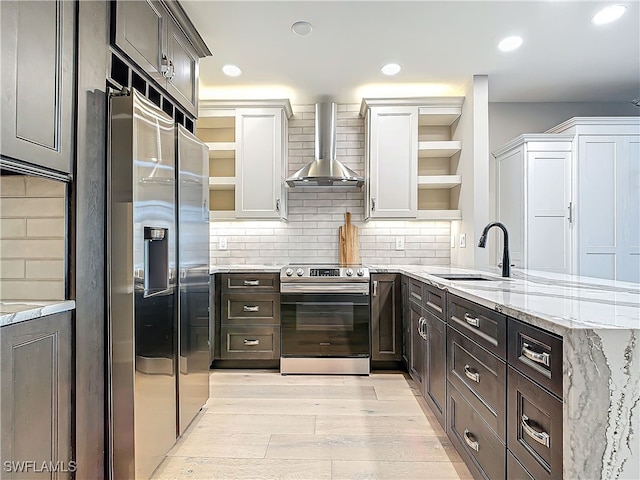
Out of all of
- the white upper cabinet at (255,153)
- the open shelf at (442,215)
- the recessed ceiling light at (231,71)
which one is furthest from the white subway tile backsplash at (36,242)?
the open shelf at (442,215)

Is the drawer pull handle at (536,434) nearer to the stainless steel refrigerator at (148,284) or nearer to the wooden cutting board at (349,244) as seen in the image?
the stainless steel refrigerator at (148,284)

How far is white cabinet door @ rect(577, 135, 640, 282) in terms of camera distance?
3.57 meters

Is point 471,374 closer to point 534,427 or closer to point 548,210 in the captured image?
point 534,427

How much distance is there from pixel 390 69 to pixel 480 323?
2.46m

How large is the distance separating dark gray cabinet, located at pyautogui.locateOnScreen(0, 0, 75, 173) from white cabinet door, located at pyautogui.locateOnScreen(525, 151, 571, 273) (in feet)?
11.6

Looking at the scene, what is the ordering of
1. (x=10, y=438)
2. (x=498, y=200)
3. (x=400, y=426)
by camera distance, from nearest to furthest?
Result: (x=10, y=438), (x=400, y=426), (x=498, y=200)

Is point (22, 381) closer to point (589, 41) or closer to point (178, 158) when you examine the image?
point (178, 158)

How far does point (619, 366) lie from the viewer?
3.28 feet

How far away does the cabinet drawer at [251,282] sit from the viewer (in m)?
3.46

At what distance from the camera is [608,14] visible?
8.34ft

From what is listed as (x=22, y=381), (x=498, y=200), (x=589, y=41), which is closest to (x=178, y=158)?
(x=22, y=381)

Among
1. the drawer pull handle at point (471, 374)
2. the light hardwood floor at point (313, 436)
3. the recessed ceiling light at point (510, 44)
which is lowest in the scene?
the light hardwood floor at point (313, 436)

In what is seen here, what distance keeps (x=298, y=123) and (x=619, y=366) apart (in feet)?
12.0

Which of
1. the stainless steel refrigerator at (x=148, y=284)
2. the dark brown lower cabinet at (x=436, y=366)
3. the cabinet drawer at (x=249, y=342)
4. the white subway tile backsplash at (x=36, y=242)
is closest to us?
the white subway tile backsplash at (x=36, y=242)
